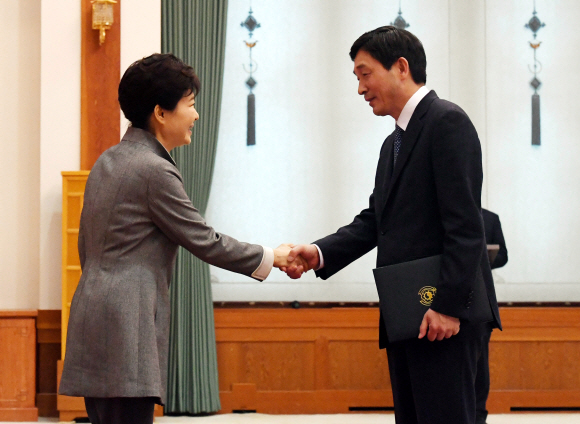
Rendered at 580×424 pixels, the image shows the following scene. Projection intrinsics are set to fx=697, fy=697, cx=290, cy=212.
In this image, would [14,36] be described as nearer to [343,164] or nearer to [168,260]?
[343,164]

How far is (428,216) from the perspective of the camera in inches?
77.6

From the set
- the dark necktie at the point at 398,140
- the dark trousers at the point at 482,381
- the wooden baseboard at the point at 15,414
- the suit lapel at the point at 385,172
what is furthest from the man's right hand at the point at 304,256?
the wooden baseboard at the point at 15,414

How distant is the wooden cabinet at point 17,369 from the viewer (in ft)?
14.6

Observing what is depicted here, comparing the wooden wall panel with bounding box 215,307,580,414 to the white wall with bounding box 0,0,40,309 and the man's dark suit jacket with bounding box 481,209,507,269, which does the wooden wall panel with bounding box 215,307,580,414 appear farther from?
the white wall with bounding box 0,0,40,309

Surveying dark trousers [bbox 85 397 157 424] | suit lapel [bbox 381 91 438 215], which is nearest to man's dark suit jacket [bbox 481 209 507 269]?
suit lapel [bbox 381 91 438 215]

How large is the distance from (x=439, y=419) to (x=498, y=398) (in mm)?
3336

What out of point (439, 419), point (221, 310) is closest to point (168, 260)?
point (439, 419)

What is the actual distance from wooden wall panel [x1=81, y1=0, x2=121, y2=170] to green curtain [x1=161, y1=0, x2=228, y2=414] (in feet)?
1.18

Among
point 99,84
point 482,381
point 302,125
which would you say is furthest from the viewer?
point 302,125

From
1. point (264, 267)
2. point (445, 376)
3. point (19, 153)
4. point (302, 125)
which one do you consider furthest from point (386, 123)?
point (445, 376)

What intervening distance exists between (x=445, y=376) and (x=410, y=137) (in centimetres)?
68

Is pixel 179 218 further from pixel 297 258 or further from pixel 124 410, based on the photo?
pixel 297 258

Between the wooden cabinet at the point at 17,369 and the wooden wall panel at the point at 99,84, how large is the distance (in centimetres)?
113

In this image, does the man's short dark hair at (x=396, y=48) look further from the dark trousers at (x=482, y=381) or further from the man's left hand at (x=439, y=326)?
the dark trousers at (x=482, y=381)
